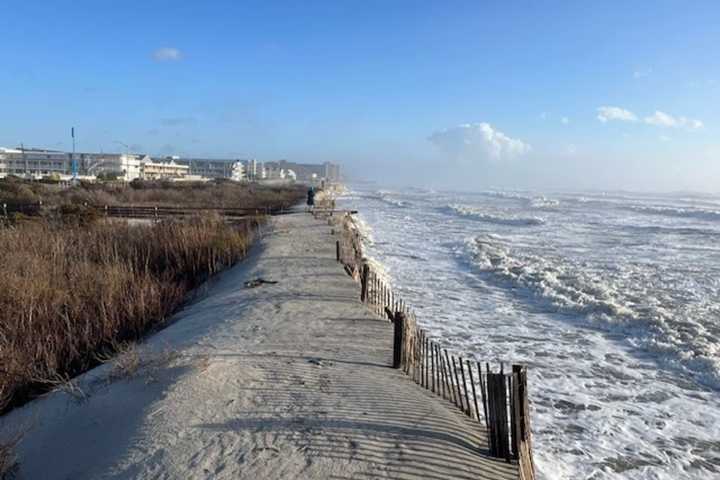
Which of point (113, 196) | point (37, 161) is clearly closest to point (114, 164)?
point (37, 161)

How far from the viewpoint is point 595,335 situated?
11797 mm

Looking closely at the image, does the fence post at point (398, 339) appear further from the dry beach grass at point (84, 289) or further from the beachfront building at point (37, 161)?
the beachfront building at point (37, 161)

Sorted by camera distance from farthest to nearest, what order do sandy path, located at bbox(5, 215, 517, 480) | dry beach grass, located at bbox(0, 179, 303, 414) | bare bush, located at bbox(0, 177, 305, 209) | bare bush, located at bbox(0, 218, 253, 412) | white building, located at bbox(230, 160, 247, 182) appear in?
white building, located at bbox(230, 160, 247, 182), bare bush, located at bbox(0, 177, 305, 209), dry beach grass, located at bbox(0, 179, 303, 414), bare bush, located at bbox(0, 218, 253, 412), sandy path, located at bbox(5, 215, 517, 480)

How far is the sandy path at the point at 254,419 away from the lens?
431 centimetres

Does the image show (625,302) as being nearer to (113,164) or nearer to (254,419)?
(254,419)

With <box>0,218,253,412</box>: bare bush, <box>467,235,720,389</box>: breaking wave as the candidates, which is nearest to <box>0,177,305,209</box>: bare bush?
<box>0,218,253,412</box>: bare bush

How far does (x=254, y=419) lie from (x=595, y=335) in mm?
9359

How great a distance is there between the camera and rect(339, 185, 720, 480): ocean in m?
6.59

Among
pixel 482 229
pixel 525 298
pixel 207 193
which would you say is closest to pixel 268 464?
pixel 525 298

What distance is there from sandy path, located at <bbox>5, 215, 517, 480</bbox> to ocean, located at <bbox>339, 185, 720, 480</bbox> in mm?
2072

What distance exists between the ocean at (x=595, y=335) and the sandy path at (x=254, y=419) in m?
2.07

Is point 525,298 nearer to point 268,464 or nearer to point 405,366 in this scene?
point 405,366

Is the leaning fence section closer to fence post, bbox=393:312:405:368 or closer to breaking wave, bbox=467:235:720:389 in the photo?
fence post, bbox=393:312:405:368

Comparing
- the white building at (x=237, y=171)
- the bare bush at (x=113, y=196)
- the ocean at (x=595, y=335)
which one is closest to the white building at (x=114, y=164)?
the white building at (x=237, y=171)
